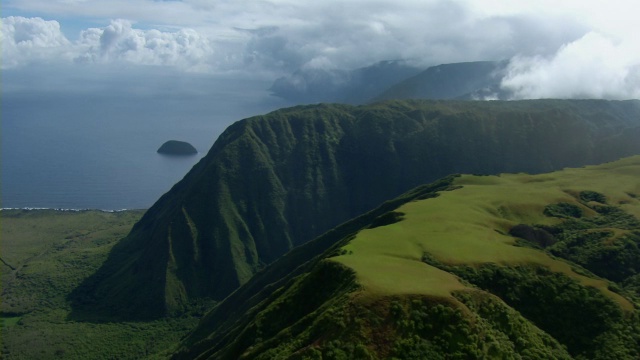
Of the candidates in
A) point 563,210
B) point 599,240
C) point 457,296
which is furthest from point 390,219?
point 457,296

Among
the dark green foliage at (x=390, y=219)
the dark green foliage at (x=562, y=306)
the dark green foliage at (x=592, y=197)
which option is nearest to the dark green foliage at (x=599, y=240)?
the dark green foliage at (x=592, y=197)

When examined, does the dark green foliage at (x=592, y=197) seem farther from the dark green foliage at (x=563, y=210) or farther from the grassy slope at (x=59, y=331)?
the grassy slope at (x=59, y=331)

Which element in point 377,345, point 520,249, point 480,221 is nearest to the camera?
point 377,345

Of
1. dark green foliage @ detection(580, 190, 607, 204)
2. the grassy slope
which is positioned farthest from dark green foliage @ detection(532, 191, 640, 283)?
the grassy slope

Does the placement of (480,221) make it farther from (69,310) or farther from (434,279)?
(69,310)

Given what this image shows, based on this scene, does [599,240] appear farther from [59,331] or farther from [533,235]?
[59,331]

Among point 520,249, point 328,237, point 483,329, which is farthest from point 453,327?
point 328,237

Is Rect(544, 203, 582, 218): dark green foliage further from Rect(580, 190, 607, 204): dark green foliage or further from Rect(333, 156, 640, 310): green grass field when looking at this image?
Rect(580, 190, 607, 204): dark green foliage
